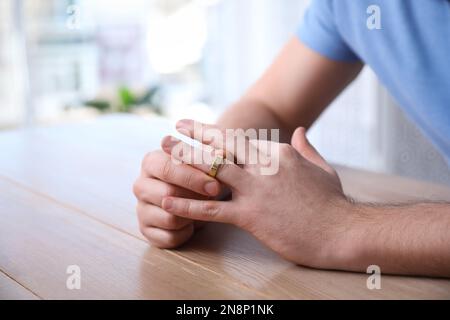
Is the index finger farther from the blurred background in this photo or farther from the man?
the blurred background

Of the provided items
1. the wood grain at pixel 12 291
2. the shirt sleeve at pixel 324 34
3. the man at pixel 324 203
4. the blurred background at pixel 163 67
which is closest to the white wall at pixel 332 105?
the blurred background at pixel 163 67

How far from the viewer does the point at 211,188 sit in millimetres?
619

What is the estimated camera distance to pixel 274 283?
0.55 meters

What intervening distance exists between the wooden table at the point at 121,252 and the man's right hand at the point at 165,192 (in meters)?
0.02

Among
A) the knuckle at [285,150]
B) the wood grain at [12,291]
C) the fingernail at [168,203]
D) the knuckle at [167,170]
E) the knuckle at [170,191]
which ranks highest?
the knuckle at [285,150]

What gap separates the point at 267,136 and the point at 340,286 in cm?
46

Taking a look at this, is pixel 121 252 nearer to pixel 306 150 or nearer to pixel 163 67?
pixel 306 150

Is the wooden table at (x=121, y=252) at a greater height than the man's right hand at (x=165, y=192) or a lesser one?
lesser

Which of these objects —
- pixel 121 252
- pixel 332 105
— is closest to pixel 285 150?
pixel 121 252

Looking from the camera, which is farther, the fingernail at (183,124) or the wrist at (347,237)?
the fingernail at (183,124)

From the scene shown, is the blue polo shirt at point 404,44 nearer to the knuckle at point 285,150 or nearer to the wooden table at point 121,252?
the wooden table at point 121,252

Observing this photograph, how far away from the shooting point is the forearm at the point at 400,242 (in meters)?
0.55

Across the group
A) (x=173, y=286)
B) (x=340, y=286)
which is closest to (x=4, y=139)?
(x=173, y=286)

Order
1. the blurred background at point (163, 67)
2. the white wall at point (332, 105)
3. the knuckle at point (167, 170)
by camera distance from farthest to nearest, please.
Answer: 1. the blurred background at point (163, 67)
2. the white wall at point (332, 105)
3. the knuckle at point (167, 170)
